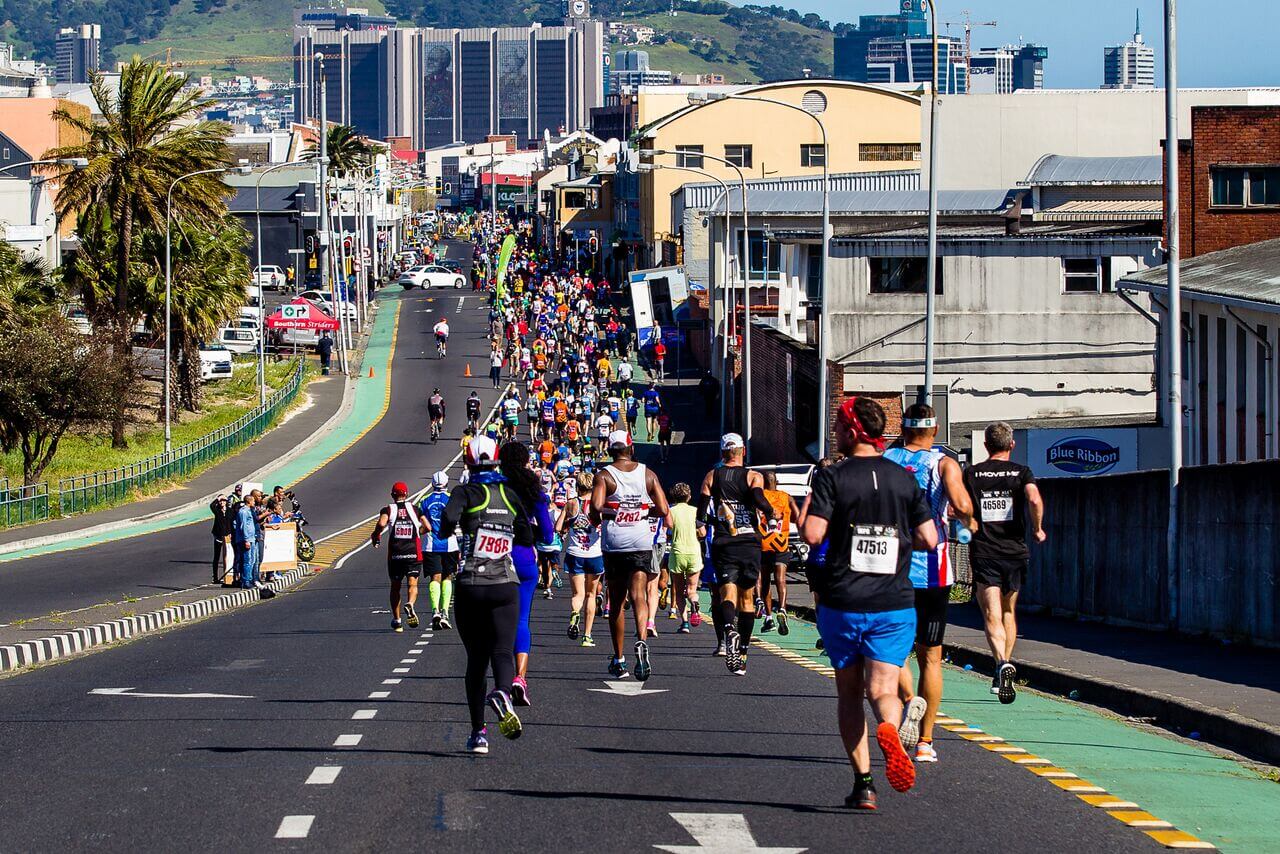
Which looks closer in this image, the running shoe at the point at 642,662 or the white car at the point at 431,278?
the running shoe at the point at 642,662

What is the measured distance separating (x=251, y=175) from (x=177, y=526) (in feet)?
296

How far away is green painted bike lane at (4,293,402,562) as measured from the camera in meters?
42.5

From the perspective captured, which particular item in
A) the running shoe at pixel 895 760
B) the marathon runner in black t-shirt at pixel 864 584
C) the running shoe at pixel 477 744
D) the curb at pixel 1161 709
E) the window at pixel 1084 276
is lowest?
the curb at pixel 1161 709

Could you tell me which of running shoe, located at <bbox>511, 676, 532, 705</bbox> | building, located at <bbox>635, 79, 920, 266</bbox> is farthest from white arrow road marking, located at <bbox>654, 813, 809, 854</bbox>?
building, located at <bbox>635, 79, 920, 266</bbox>

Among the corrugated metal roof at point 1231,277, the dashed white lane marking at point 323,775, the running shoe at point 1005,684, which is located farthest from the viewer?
the corrugated metal roof at point 1231,277

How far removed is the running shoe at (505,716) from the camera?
1047 centimetres

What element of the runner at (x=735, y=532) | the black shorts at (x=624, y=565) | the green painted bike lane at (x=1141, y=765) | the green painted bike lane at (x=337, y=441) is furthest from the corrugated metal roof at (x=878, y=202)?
the green painted bike lane at (x=1141, y=765)

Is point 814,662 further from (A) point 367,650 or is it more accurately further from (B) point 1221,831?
(B) point 1221,831

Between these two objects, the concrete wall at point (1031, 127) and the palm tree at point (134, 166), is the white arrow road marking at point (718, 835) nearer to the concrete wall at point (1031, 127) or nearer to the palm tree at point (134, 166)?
the palm tree at point (134, 166)

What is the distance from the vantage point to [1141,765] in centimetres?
1091

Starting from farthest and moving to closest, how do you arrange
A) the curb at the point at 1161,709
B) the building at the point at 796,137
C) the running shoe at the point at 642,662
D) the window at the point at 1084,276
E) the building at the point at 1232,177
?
the building at the point at 796,137 < the window at the point at 1084,276 < the building at the point at 1232,177 < the running shoe at the point at 642,662 < the curb at the point at 1161,709

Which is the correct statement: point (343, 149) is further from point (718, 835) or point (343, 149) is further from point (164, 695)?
point (718, 835)

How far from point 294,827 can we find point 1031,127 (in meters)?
73.2

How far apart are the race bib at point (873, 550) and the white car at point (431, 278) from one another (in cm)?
10389
